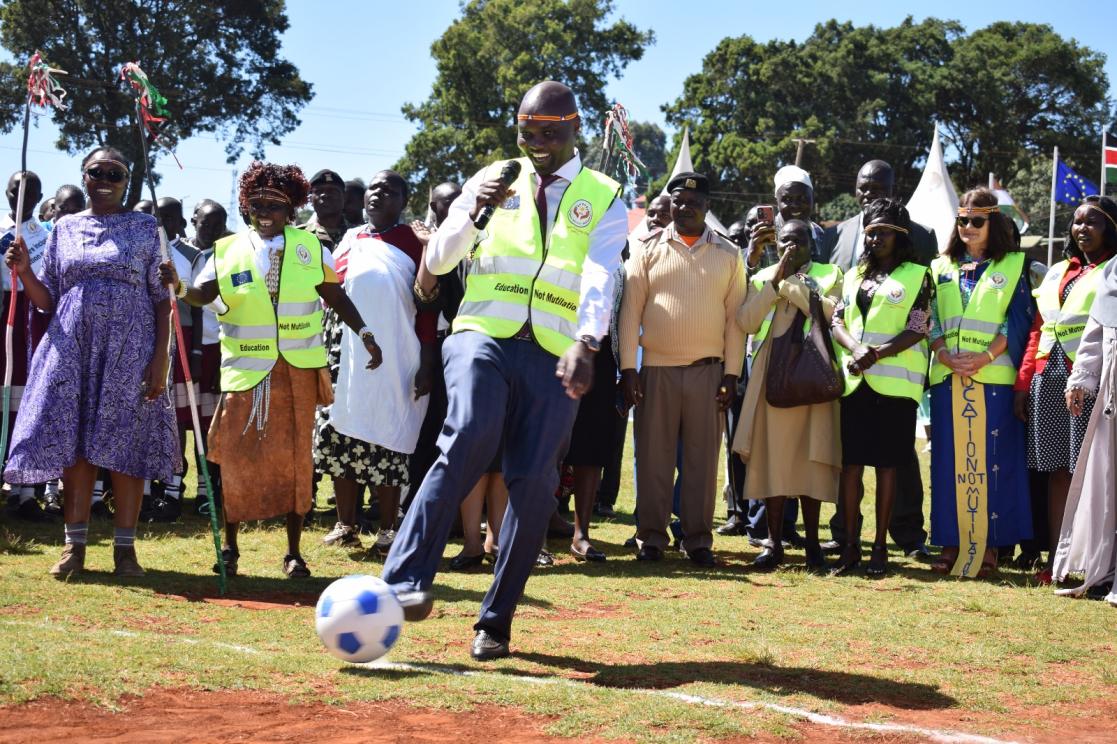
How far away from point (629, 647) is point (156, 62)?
39019mm

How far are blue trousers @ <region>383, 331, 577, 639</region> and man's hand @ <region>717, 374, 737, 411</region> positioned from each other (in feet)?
10.7

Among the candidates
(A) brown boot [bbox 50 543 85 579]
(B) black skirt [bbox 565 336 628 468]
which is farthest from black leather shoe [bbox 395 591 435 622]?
(B) black skirt [bbox 565 336 628 468]

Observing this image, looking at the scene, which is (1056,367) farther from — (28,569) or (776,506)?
(28,569)

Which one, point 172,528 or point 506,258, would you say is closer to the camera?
point 506,258

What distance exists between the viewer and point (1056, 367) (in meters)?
8.55

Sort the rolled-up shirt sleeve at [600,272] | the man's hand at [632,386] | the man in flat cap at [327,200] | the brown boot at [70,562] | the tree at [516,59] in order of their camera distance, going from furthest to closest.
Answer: the tree at [516,59], the man in flat cap at [327,200], the man's hand at [632,386], the brown boot at [70,562], the rolled-up shirt sleeve at [600,272]

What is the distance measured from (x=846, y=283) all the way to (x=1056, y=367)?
1.42m

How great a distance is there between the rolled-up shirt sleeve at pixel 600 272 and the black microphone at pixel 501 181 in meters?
0.42

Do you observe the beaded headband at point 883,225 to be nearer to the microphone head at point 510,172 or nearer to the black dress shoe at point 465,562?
the black dress shoe at point 465,562

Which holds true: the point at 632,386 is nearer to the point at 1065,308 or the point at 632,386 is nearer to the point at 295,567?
the point at 295,567

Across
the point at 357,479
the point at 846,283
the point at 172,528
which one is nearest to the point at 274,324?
the point at 357,479

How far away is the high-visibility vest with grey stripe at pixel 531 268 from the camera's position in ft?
18.7

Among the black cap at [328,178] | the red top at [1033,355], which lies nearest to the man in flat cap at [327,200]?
the black cap at [328,178]

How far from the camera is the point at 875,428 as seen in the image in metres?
8.59
